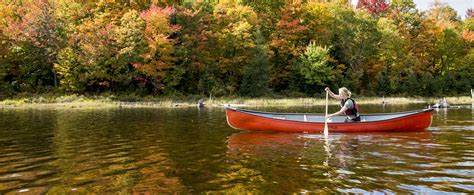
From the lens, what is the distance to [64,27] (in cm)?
4831

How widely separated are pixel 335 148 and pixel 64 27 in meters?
42.5

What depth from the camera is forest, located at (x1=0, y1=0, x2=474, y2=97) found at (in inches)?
1745

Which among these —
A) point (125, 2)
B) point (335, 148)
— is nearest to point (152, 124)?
point (335, 148)

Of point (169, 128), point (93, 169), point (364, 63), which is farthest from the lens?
point (364, 63)

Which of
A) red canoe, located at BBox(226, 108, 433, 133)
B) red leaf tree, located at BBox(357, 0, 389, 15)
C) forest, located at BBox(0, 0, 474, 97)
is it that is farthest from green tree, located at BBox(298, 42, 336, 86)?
red canoe, located at BBox(226, 108, 433, 133)

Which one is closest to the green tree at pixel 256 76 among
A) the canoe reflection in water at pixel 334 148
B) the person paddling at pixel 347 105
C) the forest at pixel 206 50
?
the forest at pixel 206 50

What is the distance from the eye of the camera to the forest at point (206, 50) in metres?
44.3

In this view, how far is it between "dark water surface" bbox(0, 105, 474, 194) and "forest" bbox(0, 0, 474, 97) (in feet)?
90.0

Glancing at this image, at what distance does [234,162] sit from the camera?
36.6 feet

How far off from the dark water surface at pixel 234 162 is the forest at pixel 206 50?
27.4 meters

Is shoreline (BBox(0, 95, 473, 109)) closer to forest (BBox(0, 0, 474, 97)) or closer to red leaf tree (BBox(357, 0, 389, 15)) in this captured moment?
forest (BBox(0, 0, 474, 97))

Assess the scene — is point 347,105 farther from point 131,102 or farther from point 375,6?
point 375,6

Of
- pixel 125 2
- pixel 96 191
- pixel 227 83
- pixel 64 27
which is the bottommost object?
pixel 96 191

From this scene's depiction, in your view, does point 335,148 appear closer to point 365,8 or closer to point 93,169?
point 93,169
